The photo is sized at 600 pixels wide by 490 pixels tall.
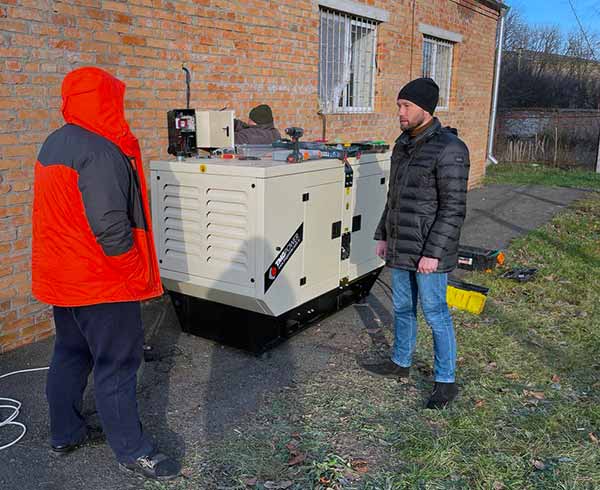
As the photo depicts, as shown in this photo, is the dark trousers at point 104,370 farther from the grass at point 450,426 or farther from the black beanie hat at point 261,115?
the black beanie hat at point 261,115

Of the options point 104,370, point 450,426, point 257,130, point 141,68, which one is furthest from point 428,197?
point 141,68

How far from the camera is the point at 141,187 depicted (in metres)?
2.86

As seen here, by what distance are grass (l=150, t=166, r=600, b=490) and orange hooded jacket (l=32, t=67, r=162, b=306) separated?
1.10 metres

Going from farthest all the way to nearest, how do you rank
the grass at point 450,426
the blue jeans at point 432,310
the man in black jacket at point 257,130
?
the man in black jacket at point 257,130 < the blue jeans at point 432,310 < the grass at point 450,426

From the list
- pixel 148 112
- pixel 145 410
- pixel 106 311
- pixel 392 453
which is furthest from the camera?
pixel 148 112

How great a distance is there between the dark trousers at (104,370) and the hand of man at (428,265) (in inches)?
67.6

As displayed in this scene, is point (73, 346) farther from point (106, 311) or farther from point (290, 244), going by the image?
point (290, 244)

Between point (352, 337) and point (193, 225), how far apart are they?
1724 mm

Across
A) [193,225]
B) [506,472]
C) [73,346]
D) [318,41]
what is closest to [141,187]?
[73,346]

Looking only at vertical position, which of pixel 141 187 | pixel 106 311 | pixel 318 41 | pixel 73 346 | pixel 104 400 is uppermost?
pixel 318 41

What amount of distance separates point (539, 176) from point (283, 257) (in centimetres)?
1509

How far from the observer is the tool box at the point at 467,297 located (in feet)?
17.7

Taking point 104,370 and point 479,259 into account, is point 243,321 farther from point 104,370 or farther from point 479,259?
point 479,259

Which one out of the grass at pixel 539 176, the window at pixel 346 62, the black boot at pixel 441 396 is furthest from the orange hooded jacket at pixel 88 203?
the grass at pixel 539 176
